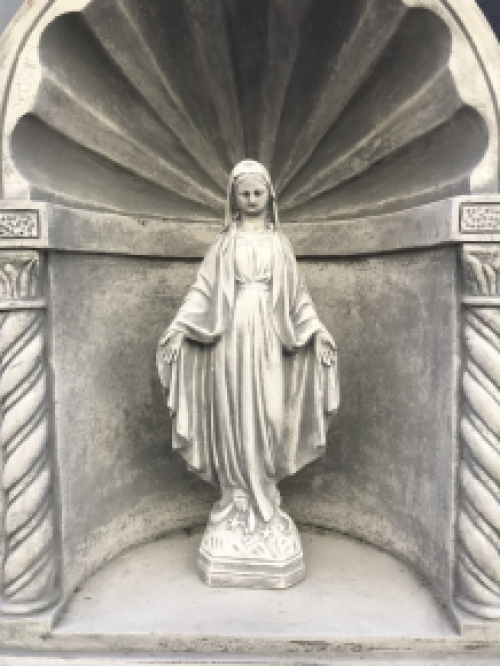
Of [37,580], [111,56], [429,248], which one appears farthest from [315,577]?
[111,56]

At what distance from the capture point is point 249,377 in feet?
8.23

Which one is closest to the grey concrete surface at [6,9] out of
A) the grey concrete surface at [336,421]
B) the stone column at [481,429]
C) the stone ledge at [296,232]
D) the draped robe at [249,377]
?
the stone ledge at [296,232]

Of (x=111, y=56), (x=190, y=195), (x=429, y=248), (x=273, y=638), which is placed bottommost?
(x=273, y=638)

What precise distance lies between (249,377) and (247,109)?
1570 millimetres

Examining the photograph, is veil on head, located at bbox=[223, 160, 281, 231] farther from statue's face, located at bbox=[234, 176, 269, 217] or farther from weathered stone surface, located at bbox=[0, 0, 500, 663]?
weathered stone surface, located at bbox=[0, 0, 500, 663]

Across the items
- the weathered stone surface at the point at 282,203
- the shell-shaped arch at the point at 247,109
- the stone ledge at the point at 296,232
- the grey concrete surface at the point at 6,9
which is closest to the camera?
the stone ledge at the point at 296,232

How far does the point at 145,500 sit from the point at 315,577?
995 mm

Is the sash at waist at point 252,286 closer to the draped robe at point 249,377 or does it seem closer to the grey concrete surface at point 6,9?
the draped robe at point 249,377

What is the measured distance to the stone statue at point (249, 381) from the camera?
2.53 metres

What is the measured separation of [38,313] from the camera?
2383 millimetres

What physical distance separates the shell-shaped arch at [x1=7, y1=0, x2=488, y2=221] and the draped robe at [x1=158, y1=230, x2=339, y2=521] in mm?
704

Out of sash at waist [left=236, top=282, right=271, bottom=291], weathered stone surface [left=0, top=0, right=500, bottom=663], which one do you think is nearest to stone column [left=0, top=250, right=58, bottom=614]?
weathered stone surface [left=0, top=0, right=500, bottom=663]

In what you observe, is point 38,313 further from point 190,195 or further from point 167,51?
point 167,51

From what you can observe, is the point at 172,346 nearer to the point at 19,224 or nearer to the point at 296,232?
the point at 19,224
